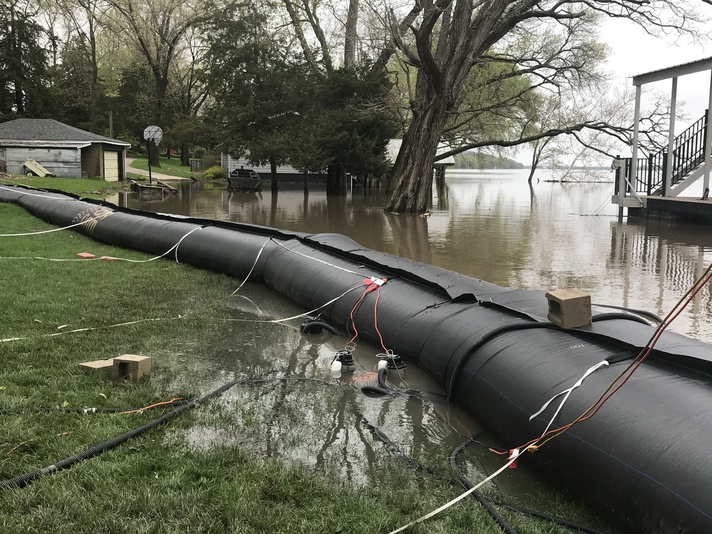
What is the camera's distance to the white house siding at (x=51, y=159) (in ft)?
100

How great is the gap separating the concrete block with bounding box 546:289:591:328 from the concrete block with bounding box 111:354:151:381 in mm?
2939

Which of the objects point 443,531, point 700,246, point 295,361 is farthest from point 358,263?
point 700,246

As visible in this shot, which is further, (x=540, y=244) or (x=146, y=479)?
(x=540, y=244)

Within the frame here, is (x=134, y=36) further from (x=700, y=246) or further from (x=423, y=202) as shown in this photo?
(x=700, y=246)

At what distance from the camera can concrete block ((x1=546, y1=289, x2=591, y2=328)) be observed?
165 inches

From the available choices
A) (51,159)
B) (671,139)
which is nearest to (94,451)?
(671,139)

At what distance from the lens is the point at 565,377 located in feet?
12.2

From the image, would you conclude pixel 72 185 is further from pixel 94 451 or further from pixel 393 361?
pixel 94 451

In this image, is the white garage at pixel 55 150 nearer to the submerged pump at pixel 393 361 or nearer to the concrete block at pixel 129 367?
the concrete block at pixel 129 367

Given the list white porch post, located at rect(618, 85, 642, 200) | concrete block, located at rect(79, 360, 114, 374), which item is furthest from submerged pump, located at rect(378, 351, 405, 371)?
white porch post, located at rect(618, 85, 642, 200)

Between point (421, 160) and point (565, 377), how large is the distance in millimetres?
18739

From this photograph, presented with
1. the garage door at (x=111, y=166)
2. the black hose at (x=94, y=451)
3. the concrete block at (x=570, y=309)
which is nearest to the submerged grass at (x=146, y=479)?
the black hose at (x=94, y=451)

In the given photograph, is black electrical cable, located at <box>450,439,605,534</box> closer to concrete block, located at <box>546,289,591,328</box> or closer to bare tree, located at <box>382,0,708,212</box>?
concrete block, located at <box>546,289,591,328</box>

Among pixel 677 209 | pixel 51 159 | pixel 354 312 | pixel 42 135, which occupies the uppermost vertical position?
pixel 42 135
